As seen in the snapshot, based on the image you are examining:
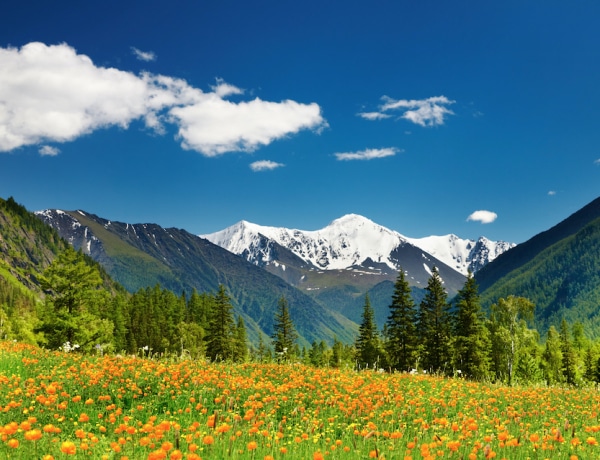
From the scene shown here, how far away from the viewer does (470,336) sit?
48.2 metres

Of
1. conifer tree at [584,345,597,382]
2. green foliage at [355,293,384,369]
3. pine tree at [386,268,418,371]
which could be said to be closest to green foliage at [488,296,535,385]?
pine tree at [386,268,418,371]

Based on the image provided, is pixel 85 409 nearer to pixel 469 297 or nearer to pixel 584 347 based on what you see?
pixel 469 297

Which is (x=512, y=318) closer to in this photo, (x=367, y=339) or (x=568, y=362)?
(x=367, y=339)

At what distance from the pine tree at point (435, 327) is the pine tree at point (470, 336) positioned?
46.4 inches

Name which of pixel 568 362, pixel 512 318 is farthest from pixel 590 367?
pixel 512 318

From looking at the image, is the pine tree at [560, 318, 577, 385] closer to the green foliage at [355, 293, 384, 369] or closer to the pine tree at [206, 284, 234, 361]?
the green foliage at [355, 293, 384, 369]

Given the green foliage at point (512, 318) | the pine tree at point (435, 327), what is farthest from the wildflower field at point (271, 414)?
the pine tree at point (435, 327)

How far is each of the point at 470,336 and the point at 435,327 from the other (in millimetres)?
3623

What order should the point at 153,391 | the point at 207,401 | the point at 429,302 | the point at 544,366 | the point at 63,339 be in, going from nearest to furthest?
1. the point at 207,401
2. the point at 153,391
3. the point at 63,339
4. the point at 429,302
5. the point at 544,366

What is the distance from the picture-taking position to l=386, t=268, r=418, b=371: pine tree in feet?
167

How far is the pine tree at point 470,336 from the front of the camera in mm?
47625

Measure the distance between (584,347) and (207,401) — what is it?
371 feet

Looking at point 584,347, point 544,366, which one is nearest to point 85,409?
point 544,366

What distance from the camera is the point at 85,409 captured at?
9.27m
